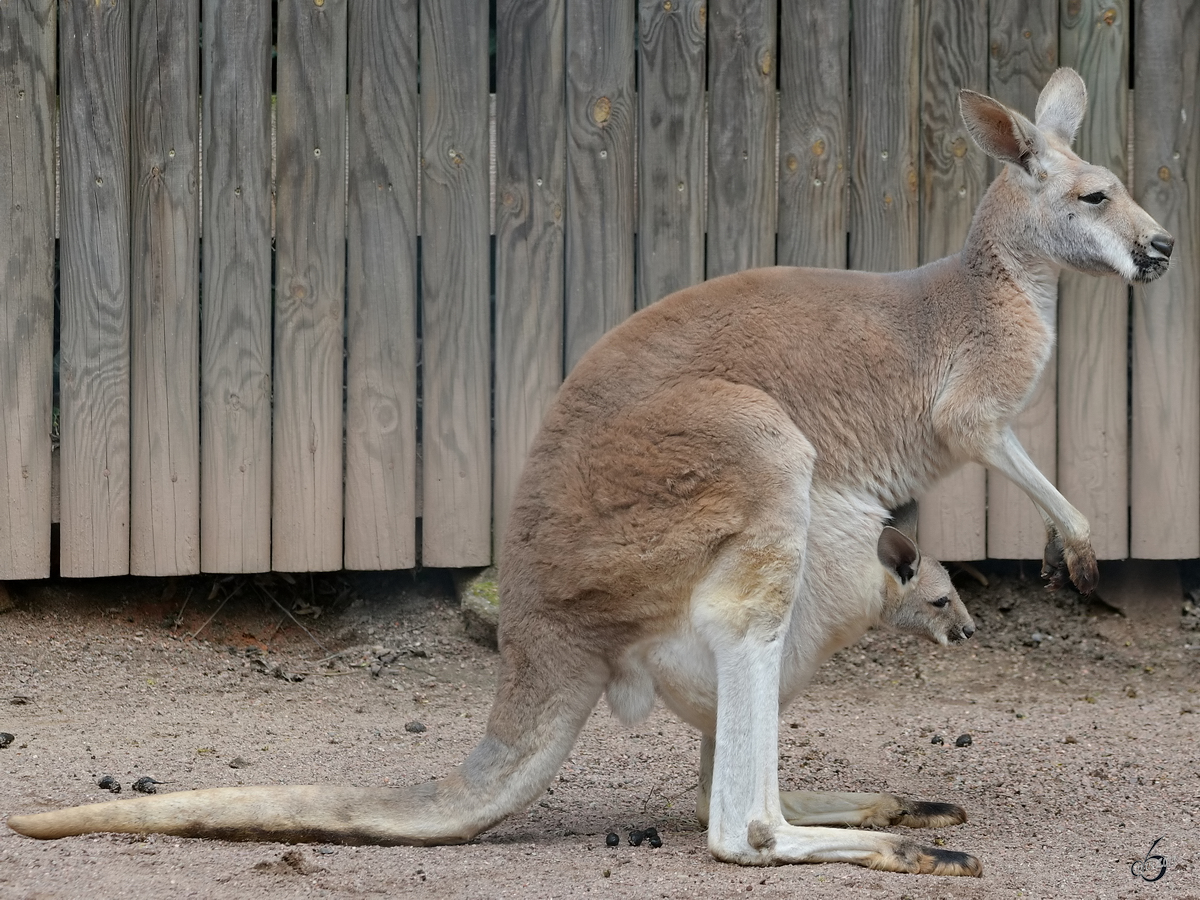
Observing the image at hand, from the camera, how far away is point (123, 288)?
543 centimetres

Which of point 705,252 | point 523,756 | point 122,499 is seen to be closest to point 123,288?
point 122,499

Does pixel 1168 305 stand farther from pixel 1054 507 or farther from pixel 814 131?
pixel 1054 507

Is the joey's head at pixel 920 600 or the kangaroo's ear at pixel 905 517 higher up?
the kangaroo's ear at pixel 905 517

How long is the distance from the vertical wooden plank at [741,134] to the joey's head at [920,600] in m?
1.88

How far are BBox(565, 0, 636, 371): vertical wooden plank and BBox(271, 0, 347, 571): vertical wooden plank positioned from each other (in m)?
0.91

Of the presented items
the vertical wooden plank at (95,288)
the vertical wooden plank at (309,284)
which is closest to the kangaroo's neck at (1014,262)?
the vertical wooden plank at (309,284)

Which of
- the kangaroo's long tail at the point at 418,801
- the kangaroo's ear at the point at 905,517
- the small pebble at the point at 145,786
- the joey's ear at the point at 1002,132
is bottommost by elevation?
the small pebble at the point at 145,786

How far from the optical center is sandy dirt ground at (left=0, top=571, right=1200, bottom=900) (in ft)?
11.4

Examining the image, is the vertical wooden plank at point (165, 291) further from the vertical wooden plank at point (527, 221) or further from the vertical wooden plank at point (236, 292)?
the vertical wooden plank at point (527, 221)

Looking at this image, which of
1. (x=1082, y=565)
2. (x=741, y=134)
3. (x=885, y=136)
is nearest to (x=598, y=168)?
(x=741, y=134)

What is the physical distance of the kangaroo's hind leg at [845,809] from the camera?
4102 mm

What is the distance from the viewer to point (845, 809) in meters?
4.16

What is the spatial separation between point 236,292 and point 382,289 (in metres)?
0.57

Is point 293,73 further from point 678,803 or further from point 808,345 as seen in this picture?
point 678,803
